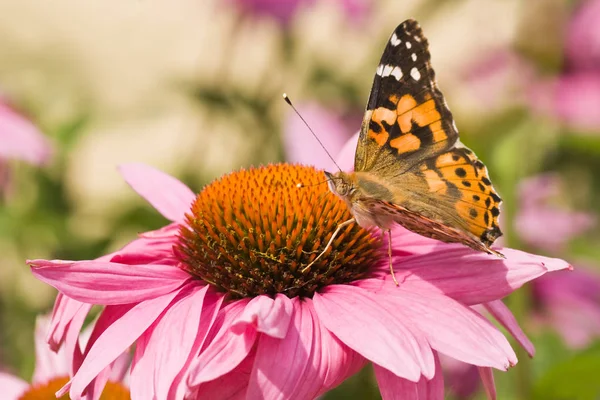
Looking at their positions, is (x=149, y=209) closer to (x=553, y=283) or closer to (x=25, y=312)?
(x=25, y=312)

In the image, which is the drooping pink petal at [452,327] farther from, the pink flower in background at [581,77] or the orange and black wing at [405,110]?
the pink flower in background at [581,77]

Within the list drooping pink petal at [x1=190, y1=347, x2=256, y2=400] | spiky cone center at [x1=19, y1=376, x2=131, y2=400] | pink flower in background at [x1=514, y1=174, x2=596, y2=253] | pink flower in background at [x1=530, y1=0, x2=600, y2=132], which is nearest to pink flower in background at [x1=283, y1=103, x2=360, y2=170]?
pink flower in background at [x1=514, y1=174, x2=596, y2=253]

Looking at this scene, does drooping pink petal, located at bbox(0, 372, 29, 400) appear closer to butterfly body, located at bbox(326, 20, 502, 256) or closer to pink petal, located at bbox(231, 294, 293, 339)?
pink petal, located at bbox(231, 294, 293, 339)

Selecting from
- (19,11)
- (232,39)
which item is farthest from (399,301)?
(19,11)

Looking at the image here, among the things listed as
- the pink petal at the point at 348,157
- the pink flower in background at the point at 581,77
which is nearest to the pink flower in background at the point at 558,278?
the pink flower in background at the point at 581,77

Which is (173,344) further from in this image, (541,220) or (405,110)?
(541,220)
